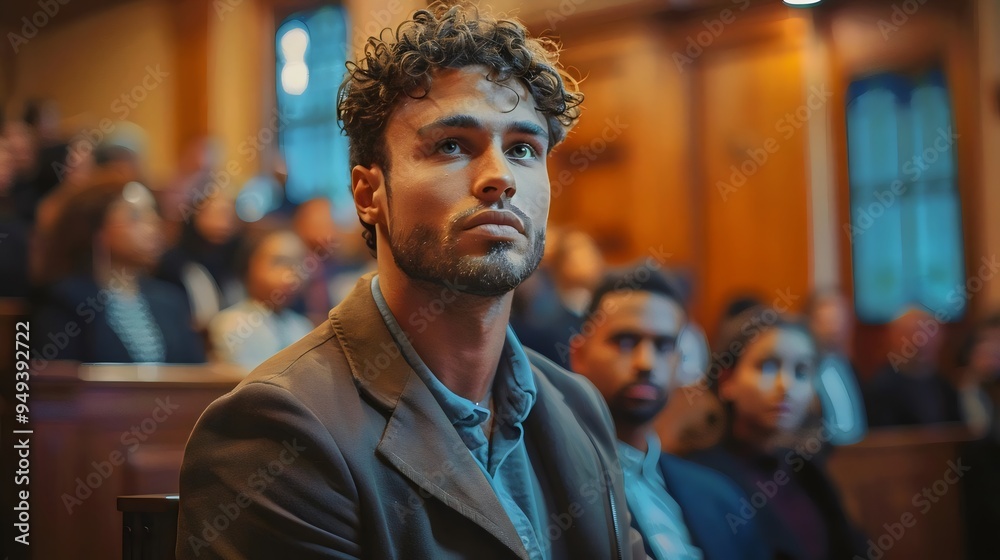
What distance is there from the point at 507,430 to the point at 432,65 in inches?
23.6

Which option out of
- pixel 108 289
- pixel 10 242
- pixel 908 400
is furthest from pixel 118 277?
pixel 908 400

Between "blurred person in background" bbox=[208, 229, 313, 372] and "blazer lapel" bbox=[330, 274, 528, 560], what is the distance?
92.0 inches

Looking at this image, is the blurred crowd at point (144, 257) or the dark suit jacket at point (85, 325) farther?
the blurred crowd at point (144, 257)

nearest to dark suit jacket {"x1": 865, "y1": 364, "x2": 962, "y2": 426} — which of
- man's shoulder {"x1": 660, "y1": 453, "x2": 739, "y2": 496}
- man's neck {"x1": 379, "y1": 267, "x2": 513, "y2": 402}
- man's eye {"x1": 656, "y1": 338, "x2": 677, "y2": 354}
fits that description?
man's shoulder {"x1": 660, "y1": 453, "x2": 739, "y2": 496}

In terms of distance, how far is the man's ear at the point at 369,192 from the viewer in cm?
155

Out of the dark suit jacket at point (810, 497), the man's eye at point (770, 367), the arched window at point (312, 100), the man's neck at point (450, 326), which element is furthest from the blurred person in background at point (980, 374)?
the arched window at point (312, 100)

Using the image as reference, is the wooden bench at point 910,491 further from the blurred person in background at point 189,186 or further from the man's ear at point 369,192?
the blurred person in background at point 189,186

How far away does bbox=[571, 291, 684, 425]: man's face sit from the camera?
2.67 m

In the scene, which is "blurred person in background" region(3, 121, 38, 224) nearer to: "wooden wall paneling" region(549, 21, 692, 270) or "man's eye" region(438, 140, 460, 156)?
"man's eye" region(438, 140, 460, 156)

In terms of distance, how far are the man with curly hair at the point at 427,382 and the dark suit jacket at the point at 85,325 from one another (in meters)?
1.76

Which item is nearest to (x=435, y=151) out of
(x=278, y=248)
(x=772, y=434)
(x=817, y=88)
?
(x=772, y=434)

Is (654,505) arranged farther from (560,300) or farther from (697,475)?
(560,300)

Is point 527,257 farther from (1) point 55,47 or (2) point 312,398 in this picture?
(1) point 55,47

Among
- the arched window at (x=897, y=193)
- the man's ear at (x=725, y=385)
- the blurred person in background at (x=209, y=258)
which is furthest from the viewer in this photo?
the arched window at (x=897, y=193)
